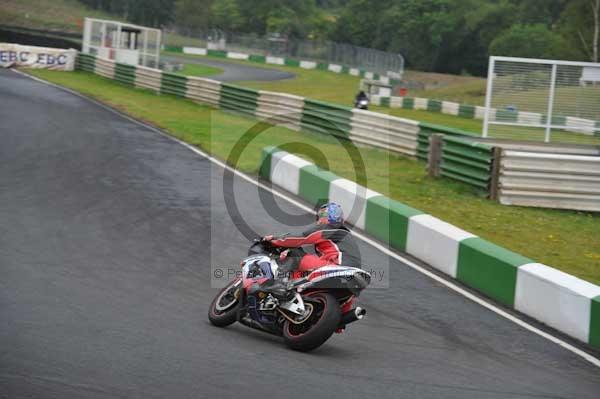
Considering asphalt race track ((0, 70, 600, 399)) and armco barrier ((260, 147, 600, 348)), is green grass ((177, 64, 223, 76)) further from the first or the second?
armco barrier ((260, 147, 600, 348))

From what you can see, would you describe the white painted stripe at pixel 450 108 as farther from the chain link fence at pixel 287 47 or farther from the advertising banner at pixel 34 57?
the chain link fence at pixel 287 47

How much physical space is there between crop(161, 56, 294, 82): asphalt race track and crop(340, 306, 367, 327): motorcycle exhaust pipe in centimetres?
4296

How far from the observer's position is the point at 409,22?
79688 millimetres

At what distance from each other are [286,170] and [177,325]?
8.35m

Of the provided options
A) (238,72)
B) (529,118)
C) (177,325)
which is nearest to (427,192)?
(529,118)

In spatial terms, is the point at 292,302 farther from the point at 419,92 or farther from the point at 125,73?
the point at 419,92

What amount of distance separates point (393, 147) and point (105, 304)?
13.5 metres

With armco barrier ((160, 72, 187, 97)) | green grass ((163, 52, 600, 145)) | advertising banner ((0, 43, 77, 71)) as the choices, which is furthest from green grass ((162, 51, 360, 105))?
armco barrier ((160, 72, 187, 97))

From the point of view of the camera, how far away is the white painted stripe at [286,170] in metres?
15.7

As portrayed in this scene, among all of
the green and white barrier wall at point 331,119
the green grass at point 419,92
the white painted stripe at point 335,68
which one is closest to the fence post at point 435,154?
the green and white barrier wall at point 331,119

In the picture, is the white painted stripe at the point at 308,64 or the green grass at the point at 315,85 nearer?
the green grass at the point at 315,85

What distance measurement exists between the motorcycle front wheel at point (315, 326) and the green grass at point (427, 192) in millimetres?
5416

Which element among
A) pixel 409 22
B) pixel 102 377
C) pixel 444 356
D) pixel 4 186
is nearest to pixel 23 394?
pixel 102 377

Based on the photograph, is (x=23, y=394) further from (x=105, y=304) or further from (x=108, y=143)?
(x=108, y=143)
